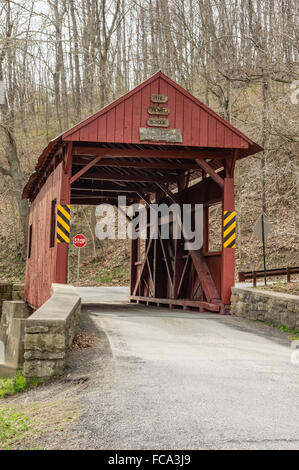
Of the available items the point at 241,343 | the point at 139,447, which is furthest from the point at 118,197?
the point at 139,447

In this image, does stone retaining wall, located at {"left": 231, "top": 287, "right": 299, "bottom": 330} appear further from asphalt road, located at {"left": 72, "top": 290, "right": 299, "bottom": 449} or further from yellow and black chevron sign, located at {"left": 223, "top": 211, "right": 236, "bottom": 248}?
asphalt road, located at {"left": 72, "top": 290, "right": 299, "bottom": 449}

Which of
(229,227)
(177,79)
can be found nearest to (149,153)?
(229,227)

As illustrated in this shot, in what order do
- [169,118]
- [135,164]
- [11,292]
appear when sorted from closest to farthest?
[169,118], [135,164], [11,292]

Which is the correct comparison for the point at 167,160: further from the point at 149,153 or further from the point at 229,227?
the point at 229,227

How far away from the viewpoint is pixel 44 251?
16.0m

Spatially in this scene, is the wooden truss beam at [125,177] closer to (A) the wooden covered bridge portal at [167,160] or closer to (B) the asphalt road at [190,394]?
(A) the wooden covered bridge portal at [167,160]

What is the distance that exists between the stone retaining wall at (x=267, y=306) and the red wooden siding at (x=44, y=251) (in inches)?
164

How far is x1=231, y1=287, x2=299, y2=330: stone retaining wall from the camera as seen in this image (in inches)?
421

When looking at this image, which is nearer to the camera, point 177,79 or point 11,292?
point 11,292

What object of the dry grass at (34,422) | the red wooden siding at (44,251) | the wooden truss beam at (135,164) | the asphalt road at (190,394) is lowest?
the dry grass at (34,422)

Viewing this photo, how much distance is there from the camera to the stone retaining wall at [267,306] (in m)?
10.7

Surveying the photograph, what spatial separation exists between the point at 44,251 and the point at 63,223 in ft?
11.4

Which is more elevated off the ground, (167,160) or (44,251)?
(167,160)

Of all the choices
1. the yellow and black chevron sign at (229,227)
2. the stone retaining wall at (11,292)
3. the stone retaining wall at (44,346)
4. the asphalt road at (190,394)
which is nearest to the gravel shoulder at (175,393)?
the asphalt road at (190,394)
